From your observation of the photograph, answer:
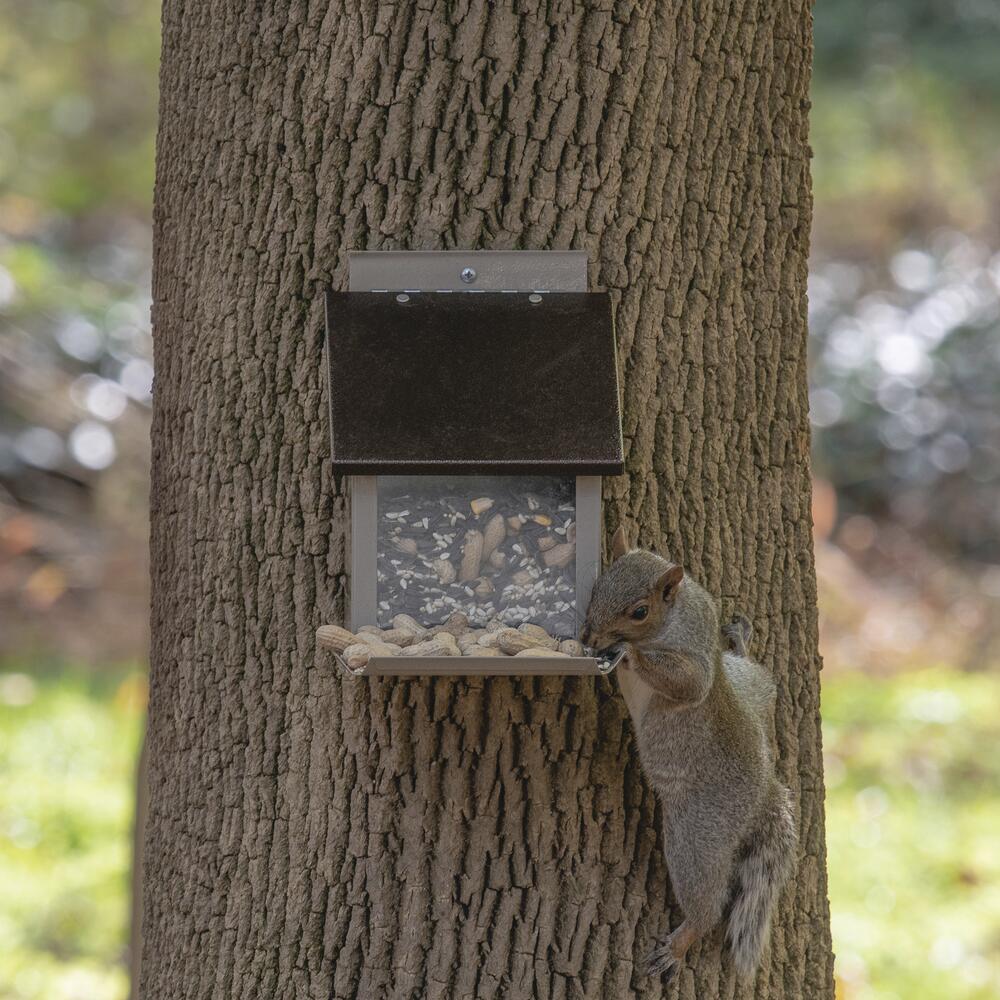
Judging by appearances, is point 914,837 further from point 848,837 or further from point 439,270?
point 439,270

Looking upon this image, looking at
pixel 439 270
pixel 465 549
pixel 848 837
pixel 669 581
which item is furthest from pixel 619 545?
pixel 848 837

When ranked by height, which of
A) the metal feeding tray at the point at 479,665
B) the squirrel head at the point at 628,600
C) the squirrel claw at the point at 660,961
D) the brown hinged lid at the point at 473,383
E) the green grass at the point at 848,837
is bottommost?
the green grass at the point at 848,837

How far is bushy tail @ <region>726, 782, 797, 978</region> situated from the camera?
2105mm

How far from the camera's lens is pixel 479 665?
65.1 inches

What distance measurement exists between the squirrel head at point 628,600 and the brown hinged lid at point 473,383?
142mm

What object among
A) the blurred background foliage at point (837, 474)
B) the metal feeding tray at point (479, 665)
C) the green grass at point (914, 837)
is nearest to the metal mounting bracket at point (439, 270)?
the metal feeding tray at point (479, 665)

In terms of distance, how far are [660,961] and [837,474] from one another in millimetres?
6982

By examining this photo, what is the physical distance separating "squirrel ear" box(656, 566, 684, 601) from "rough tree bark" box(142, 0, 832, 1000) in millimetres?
196

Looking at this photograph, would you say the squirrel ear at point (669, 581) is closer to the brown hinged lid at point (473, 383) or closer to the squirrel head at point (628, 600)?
the squirrel head at point (628, 600)

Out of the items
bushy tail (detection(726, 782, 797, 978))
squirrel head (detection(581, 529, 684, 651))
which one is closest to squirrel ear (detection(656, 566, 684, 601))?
squirrel head (detection(581, 529, 684, 651))

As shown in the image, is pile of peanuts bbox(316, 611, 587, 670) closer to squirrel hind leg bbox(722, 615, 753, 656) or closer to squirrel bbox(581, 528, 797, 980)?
squirrel bbox(581, 528, 797, 980)

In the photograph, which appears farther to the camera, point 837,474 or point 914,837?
point 837,474

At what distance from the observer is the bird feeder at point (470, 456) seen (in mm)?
1852

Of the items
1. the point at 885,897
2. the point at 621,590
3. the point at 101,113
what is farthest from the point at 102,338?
the point at 621,590
